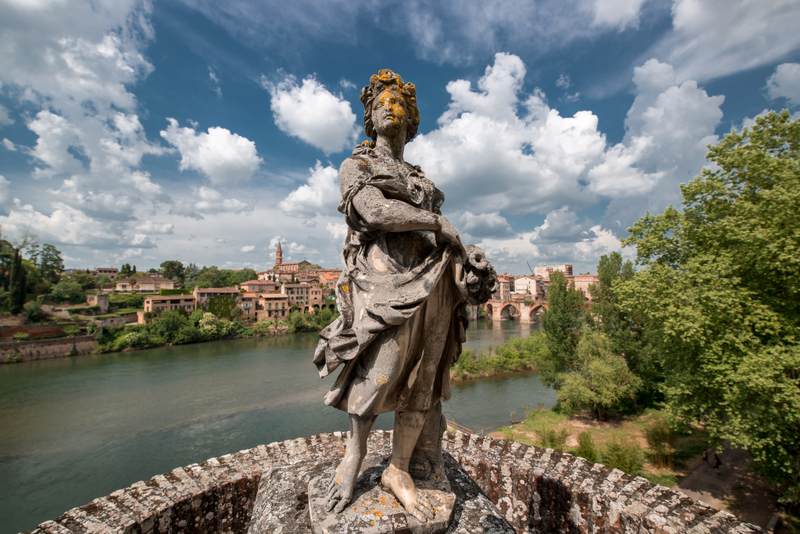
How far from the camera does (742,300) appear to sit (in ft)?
24.6

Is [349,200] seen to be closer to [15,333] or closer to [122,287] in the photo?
[15,333]

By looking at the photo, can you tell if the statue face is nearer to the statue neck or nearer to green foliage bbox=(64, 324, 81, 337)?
the statue neck

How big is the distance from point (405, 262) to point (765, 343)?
8917 millimetres

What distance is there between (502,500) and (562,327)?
19592 millimetres

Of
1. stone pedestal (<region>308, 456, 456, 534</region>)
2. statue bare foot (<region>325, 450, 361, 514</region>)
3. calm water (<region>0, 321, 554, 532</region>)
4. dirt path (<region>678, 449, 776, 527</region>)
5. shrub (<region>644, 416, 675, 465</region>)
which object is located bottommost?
calm water (<region>0, 321, 554, 532</region>)

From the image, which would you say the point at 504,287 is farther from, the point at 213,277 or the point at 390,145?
the point at 390,145

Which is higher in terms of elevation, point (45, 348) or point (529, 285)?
point (529, 285)

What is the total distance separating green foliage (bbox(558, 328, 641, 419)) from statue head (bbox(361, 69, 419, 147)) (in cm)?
1779

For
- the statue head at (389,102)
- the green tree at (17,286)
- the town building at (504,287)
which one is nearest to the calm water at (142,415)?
the green tree at (17,286)

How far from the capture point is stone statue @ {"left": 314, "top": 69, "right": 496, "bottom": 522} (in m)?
2.69

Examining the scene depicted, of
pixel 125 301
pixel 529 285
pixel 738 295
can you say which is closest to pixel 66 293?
pixel 125 301

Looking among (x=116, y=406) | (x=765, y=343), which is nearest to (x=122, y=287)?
(x=116, y=406)

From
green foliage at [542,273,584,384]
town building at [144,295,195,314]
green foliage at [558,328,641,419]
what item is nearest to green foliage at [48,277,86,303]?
town building at [144,295,195,314]

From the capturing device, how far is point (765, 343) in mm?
7805
